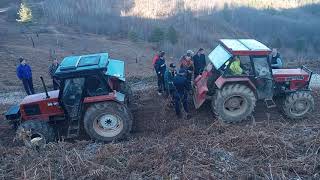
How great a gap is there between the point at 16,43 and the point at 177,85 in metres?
22.5

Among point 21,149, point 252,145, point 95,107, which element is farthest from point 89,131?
point 252,145

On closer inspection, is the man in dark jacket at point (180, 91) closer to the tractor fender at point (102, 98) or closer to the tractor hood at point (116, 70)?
the tractor hood at point (116, 70)

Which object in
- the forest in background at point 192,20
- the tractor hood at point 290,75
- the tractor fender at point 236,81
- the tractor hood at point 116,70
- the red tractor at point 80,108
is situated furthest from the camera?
the forest in background at point 192,20

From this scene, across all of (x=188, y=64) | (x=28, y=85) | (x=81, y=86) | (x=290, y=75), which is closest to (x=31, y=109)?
(x=81, y=86)

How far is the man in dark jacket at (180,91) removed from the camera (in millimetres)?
9984

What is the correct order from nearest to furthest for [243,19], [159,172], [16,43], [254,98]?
[159,172] → [254,98] → [16,43] → [243,19]

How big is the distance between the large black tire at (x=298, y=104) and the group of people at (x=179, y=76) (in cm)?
256

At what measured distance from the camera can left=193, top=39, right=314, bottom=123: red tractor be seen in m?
9.52

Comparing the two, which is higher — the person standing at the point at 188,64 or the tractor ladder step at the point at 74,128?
the person standing at the point at 188,64

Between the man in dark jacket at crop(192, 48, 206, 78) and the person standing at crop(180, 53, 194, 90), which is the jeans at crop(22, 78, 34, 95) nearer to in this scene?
the person standing at crop(180, 53, 194, 90)

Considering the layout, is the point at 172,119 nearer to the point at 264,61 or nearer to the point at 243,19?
the point at 264,61

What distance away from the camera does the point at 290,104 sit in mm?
9797

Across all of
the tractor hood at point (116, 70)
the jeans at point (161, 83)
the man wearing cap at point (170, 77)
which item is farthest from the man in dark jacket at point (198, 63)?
the tractor hood at point (116, 70)

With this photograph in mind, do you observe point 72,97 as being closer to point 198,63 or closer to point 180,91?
point 180,91
